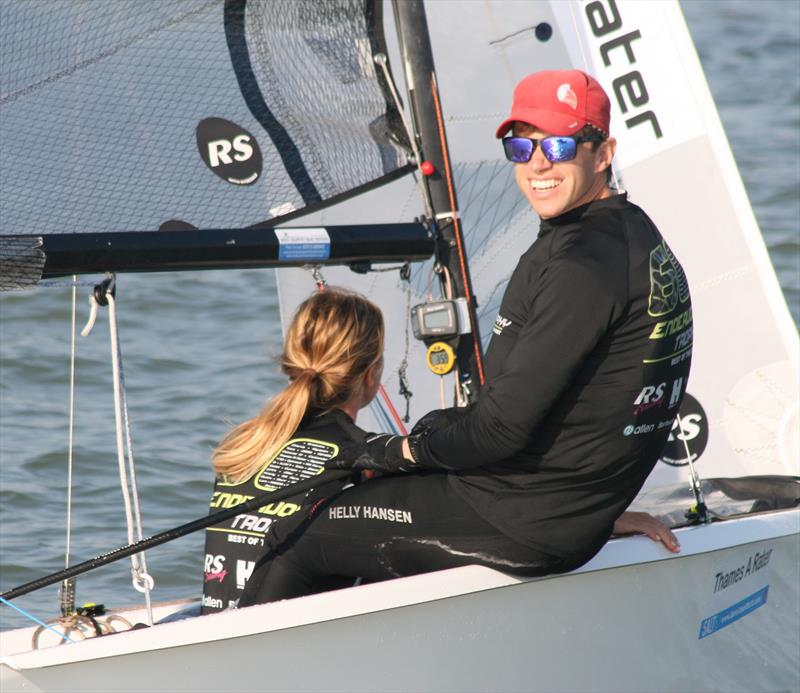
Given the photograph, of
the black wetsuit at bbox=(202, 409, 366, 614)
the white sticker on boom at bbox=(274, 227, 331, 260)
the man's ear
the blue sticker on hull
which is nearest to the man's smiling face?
the man's ear

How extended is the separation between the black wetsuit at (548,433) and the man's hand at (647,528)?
27 centimetres

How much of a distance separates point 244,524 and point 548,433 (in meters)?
0.57

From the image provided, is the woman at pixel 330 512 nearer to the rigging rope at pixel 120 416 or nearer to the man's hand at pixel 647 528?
the man's hand at pixel 647 528

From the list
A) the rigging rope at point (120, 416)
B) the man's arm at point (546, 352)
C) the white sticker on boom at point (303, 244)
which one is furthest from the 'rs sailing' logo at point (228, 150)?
the man's arm at point (546, 352)

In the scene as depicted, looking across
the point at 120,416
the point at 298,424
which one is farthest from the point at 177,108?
the point at 298,424

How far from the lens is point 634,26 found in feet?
10.1

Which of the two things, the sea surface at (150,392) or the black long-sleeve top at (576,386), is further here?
the sea surface at (150,392)

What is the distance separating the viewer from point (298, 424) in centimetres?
223

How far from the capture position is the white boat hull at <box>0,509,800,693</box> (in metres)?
1.92

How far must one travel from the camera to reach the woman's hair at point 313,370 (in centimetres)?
223

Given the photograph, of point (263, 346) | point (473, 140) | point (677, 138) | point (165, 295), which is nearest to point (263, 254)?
point (473, 140)

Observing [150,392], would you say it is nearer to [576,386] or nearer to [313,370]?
[313,370]

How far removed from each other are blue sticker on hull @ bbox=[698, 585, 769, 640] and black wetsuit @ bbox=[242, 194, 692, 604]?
1.57 feet

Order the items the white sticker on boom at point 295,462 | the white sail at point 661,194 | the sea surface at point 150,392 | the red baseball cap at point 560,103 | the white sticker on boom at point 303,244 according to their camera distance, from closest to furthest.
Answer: the red baseball cap at point 560,103 → the white sticker on boom at point 295,462 → the white sticker on boom at point 303,244 → the white sail at point 661,194 → the sea surface at point 150,392
